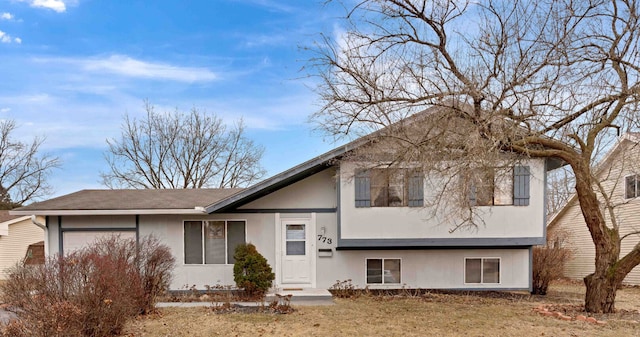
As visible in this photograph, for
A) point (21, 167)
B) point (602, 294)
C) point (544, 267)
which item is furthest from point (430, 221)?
point (21, 167)

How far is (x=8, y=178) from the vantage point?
31.5 metres

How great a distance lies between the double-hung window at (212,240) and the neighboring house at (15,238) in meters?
12.5

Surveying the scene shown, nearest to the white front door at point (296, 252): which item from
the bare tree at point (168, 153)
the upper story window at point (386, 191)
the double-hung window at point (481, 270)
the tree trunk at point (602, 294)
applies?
the upper story window at point (386, 191)

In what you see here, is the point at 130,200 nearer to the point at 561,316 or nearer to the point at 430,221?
the point at 430,221

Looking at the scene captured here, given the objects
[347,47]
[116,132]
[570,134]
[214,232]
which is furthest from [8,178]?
[570,134]

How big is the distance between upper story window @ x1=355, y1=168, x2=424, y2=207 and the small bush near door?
588 cm

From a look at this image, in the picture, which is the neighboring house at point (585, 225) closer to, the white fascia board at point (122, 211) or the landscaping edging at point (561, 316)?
the landscaping edging at point (561, 316)

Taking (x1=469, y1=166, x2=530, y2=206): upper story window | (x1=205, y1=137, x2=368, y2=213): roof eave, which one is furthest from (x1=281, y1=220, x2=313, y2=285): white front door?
(x1=469, y1=166, x2=530, y2=206): upper story window

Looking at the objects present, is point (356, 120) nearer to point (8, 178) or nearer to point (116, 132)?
point (116, 132)

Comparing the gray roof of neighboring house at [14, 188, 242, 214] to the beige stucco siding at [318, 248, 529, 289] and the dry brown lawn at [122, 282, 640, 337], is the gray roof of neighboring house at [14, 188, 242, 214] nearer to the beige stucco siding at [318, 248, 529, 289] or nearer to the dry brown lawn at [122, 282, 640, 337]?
the dry brown lawn at [122, 282, 640, 337]

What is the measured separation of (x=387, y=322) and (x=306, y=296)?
3189mm

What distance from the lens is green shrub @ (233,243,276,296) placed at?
1139 centimetres

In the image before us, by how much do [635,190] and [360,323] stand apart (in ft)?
42.6

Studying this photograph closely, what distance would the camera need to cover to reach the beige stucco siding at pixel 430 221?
11.8 meters
